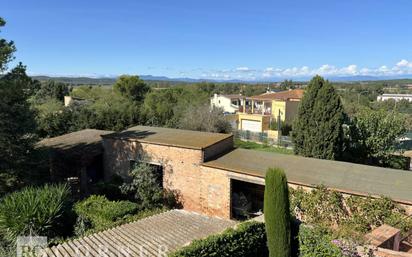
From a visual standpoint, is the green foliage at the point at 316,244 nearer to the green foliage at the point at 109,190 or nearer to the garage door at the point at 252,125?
the green foliage at the point at 109,190

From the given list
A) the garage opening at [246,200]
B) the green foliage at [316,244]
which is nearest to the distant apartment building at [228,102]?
the garage opening at [246,200]

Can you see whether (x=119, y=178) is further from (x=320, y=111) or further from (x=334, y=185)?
(x=320, y=111)

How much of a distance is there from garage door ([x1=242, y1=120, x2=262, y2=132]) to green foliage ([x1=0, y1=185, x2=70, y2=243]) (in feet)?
131

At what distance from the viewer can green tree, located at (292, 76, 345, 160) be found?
72.9ft

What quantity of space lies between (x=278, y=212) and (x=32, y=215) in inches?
347

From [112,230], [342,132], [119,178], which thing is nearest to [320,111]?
[342,132]

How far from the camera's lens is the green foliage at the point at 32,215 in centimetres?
1155

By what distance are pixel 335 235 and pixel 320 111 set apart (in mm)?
14545

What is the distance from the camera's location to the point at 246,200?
16.6 meters

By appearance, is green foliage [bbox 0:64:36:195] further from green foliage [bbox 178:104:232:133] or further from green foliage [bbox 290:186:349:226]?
green foliage [bbox 178:104:232:133]

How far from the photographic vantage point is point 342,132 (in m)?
22.9

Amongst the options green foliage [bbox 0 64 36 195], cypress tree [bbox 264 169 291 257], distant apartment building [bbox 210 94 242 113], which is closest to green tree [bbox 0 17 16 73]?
green foliage [bbox 0 64 36 195]

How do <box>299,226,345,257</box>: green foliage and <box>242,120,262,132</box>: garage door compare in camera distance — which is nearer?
<box>299,226,345,257</box>: green foliage

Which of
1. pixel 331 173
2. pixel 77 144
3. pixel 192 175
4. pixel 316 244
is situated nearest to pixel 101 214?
pixel 192 175
